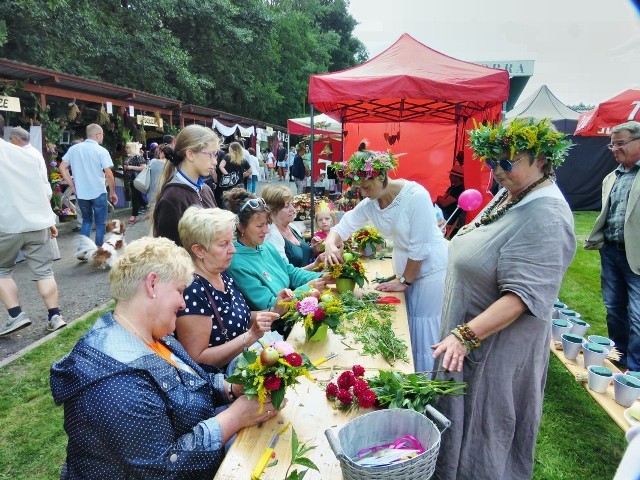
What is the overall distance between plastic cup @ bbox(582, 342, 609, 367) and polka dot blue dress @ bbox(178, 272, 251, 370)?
2122 millimetres

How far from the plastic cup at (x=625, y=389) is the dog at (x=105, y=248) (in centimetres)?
596

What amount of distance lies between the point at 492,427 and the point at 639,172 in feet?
8.92

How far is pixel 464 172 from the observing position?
24.2 feet

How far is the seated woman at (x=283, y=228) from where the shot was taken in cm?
346

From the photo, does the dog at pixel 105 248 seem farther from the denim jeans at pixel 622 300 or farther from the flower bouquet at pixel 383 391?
the denim jeans at pixel 622 300

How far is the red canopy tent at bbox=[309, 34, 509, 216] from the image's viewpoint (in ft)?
15.1

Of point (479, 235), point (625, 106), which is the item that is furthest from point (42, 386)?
point (625, 106)

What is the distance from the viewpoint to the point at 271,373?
150 centimetres

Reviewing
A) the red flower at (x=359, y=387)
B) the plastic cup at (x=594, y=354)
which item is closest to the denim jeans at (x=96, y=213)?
the red flower at (x=359, y=387)

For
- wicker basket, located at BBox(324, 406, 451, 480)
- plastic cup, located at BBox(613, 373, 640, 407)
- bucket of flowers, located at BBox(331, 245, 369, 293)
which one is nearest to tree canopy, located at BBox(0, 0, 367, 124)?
bucket of flowers, located at BBox(331, 245, 369, 293)

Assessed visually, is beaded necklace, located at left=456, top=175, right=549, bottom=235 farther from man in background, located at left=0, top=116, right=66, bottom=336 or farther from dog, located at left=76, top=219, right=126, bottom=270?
dog, located at left=76, top=219, right=126, bottom=270

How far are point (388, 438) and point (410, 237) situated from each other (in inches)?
65.1

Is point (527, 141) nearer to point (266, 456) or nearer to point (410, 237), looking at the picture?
point (410, 237)

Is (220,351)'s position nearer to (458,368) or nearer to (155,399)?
(155,399)
